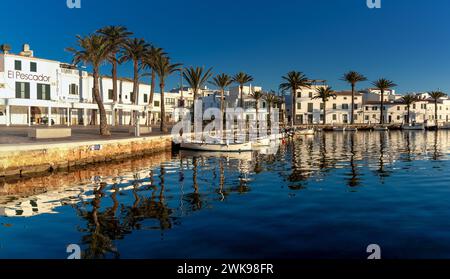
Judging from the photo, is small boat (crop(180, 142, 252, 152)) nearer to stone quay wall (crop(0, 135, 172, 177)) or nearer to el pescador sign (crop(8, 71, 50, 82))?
stone quay wall (crop(0, 135, 172, 177))

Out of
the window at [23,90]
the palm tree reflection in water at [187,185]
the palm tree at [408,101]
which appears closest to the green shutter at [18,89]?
the window at [23,90]

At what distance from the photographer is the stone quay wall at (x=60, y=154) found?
23.7 metres

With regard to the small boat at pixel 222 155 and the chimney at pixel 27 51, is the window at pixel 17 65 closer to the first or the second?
the chimney at pixel 27 51

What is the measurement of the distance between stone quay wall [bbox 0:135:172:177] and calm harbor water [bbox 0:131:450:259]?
1.69m

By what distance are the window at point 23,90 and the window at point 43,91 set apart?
63.0 inches

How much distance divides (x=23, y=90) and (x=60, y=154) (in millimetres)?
33539

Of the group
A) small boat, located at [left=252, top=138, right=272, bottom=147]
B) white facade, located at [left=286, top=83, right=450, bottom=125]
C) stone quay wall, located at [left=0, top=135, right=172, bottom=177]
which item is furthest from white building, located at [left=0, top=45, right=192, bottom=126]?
white facade, located at [left=286, top=83, right=450, bottom=125]

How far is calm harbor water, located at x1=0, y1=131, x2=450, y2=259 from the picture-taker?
11008 mm

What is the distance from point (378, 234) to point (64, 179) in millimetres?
18693

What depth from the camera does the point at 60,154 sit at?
2767cm

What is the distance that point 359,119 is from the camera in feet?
390

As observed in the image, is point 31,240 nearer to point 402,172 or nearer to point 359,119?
point 402,172

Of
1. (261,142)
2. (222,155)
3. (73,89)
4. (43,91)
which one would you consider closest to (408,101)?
(261,142)

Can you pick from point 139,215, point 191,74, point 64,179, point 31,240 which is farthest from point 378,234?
point 191,74
